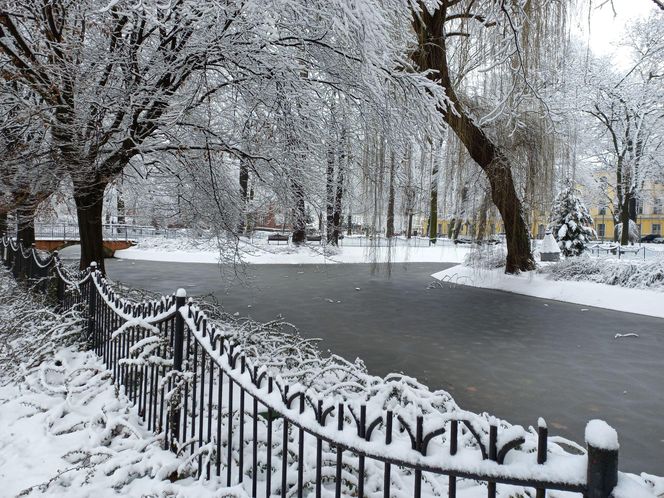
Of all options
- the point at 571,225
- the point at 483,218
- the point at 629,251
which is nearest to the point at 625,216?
the point at 629,251

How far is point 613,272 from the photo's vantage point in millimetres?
14617

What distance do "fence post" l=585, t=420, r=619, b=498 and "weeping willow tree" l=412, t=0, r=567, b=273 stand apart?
4762mm

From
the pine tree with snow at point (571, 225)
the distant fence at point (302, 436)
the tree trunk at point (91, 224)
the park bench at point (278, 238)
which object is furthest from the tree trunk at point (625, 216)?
the distant fence at point (302, 436)

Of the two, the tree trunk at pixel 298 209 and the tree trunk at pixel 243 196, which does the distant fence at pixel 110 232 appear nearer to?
the tree trunk at pixel 243 196

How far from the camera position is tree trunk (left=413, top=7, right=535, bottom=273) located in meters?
10.5

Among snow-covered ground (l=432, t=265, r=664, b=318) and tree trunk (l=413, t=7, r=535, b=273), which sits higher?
tree trunk (l=413, t=7, r=535, b=273)

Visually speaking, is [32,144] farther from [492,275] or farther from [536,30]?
[492,275]

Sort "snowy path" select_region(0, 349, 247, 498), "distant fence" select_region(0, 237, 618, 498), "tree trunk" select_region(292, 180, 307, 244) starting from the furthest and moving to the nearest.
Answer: "tree trunk" select_region(292, 180, 307, 244) → "snowy path" select_region(0, 349, 247, 498) → "distant fence" select_region(0, 237, 618, 498)

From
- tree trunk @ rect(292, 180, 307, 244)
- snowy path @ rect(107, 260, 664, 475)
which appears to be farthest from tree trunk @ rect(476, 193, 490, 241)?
tree trunk @ rect(292, 180, 307, 244)

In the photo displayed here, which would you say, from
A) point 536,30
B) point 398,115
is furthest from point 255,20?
point 536,30

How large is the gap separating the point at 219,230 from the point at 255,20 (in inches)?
177

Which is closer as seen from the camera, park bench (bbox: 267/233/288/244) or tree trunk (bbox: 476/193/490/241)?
tree trunk (bbox: 476/193/490/241)

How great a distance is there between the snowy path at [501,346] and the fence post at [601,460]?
11.0 feet

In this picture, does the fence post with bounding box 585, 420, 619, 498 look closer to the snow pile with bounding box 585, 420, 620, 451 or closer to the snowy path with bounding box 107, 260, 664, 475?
the snow pile with bounding box 585, 420, 620, 451
